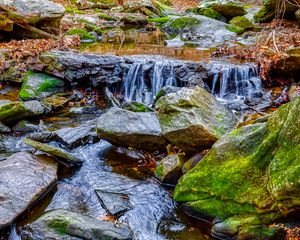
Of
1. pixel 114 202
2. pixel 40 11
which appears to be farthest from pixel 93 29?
pixel 114 202

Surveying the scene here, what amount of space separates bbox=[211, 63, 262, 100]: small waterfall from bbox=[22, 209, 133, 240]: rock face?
606 centimetres

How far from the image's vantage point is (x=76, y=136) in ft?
22.6

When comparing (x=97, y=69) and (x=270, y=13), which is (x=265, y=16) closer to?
(x=270, y=13)

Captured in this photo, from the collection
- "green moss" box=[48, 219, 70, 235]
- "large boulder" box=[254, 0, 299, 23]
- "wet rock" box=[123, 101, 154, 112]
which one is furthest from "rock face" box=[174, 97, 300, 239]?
"large boulder" box=[254, 0, 299, 23]

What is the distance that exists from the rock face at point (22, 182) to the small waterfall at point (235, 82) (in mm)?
5417

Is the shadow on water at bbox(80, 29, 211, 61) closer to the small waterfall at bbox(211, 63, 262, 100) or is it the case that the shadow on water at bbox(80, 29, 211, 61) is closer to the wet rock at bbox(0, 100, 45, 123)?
the small waterfall at bbox(211, 63, 262, 100)

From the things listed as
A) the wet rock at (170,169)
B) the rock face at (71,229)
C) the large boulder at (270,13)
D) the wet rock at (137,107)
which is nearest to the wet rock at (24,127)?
the wet rock at (137,107)

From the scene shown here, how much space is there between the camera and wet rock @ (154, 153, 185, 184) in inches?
216

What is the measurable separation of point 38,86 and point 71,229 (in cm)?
619

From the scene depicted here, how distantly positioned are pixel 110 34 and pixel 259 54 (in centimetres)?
799

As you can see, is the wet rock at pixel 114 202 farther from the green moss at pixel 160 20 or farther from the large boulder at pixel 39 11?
the green moss at pixel 160 20

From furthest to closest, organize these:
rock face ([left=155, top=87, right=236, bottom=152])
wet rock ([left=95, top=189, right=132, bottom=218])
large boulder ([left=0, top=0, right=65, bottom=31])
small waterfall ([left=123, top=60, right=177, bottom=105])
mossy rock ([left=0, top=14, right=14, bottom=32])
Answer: large boulder ([left=0, top=0, right=65, bottom=31])
mossy rock ([left=0, top=14, right=14, bottom=32])
small waterfall ([left=123, top=60, right=177, bottom=105])
rock face ([left=155, top=87, right=236, bottom=152])
wet rock ([left=95, top=189, right=132, bottom=218])

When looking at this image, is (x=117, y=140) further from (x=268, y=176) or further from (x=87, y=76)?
(x=87, y=76)

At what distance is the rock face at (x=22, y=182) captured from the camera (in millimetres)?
4449
